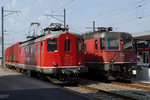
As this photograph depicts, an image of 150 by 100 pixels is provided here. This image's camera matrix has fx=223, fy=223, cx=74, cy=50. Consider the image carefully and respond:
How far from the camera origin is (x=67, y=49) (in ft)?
45.3

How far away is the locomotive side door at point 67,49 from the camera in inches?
535

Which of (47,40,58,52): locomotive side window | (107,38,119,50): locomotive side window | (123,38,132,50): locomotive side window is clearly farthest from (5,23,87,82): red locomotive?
(123,38,132,50): locomotive side window

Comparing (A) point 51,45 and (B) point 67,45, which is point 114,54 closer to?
(B) point 67,45

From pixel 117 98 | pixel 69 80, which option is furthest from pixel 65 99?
pixel 69 80

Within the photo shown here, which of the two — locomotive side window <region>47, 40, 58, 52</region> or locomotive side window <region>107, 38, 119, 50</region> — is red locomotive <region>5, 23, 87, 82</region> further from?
locomotive side window <region>107, 38, 119, 50</region>

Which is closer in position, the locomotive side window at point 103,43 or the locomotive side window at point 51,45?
the locomotive side window at point 51,45

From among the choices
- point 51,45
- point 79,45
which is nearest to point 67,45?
point 79,45

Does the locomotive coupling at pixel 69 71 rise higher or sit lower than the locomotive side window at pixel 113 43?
lower

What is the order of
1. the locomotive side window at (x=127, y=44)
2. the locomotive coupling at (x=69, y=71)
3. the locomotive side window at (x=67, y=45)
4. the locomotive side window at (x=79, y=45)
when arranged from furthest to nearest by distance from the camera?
the locomotive side window at (x=127, y=44)
the locomotive side window at (x=79, y=45)
the locomotive side window at (x=67, y=45)
the locomotive coupling at (x=69, y=71)

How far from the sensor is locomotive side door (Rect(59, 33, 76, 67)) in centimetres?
1358

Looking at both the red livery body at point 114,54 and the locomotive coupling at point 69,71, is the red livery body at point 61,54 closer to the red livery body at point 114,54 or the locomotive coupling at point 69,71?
the locomotive coupling at point 69,71

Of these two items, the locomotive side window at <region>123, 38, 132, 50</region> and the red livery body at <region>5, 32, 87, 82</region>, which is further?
the locomotive side window at <region>123, 38, 132, 50</region>

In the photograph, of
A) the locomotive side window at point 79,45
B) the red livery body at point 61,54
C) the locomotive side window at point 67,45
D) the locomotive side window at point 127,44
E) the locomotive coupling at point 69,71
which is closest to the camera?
the locomotive coupling at point 69,71

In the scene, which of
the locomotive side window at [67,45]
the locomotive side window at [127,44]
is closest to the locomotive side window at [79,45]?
the locomotive side window at [67,45]
